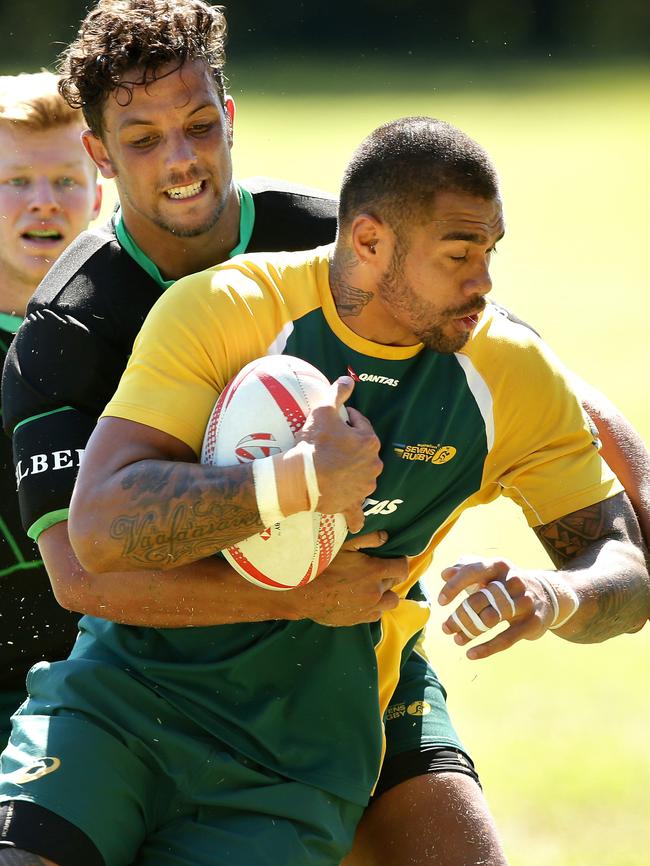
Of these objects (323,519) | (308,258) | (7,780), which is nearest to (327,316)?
(308,258)

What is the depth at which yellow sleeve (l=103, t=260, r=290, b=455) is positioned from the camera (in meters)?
4.05

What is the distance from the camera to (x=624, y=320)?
19.3 m

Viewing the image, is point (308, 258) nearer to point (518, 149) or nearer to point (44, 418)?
point (44, 418)

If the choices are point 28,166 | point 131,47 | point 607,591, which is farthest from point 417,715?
point 28,166

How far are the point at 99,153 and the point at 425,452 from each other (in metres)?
1.98

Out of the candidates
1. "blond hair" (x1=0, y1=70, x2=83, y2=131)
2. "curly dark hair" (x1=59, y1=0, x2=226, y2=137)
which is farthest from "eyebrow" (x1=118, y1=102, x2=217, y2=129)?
"blond hair" (x1=0, y1=70, x2=83, y2=131)

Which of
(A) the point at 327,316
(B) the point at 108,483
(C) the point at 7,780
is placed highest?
(A) the point at 327,316

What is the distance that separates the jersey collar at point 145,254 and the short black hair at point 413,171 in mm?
932

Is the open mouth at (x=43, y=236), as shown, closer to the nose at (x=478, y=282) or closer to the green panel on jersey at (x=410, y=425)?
the green panel on jersey at (x=410, y=425)

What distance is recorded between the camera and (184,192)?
5.19m

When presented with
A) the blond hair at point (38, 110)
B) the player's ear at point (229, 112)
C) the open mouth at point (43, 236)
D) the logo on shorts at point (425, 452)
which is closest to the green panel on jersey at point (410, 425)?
the logo on shorts at point (425, 452)

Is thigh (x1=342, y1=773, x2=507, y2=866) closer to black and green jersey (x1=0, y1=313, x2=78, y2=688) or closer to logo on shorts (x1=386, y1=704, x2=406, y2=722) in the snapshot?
logo on shorts (x1=386, y1=704, x2=406, y2=722)

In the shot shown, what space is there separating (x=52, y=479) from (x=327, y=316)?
1.04m

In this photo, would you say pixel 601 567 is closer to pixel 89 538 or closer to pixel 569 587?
pixel 569 587
